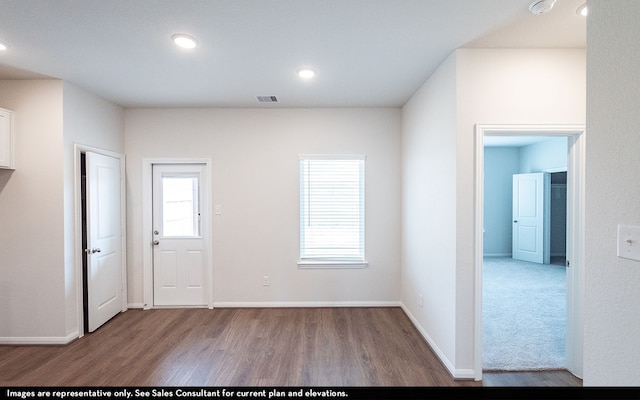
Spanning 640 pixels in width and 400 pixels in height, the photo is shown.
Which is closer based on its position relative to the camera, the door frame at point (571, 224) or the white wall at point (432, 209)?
the door frame at point (571, 224)

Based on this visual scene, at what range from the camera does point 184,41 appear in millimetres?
2084

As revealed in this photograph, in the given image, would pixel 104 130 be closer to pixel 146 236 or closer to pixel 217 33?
pixel 146 236

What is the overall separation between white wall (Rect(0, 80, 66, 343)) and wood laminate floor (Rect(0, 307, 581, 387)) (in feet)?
0.92

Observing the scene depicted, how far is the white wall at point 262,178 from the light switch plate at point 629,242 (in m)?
2.71

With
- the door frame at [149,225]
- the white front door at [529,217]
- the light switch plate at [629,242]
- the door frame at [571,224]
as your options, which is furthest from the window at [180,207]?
the white front door at [529,217]

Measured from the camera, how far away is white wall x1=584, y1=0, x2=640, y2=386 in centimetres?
99

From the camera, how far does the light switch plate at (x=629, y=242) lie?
98cm

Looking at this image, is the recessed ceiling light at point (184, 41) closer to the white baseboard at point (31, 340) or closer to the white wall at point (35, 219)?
the white wall at point (35, 219)

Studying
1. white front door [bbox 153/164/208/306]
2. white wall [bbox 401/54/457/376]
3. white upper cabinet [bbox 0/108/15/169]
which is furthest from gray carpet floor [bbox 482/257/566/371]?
white upper cabinet [bbox 0/108/15/169]

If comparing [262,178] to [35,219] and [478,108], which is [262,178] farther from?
[478,108]

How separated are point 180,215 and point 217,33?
98.9 inches

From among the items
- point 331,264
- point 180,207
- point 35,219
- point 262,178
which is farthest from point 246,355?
point 35,219

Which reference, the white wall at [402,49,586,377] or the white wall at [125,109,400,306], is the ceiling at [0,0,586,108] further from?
the white wall at [125,109,400,306]

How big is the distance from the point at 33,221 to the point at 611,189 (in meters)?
4.30
